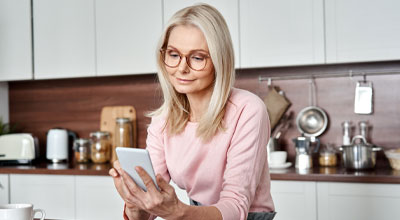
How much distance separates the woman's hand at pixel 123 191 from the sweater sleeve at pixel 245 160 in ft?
0.77

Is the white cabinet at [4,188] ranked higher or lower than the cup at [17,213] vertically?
lower

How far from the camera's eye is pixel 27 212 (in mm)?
1318

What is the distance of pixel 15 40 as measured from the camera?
11.5ft

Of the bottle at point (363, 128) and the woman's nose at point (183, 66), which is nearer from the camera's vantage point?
the woman's nose at point (183, 66)

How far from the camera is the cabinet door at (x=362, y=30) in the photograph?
9.07 ft

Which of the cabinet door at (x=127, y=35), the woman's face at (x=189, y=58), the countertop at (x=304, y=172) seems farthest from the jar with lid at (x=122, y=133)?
the woman's face at (x=189, y=58)

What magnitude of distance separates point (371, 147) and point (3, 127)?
252 centimetres

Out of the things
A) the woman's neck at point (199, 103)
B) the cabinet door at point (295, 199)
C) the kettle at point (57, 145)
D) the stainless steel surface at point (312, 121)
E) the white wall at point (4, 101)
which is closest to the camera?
the woman's neck at point (199, 103)

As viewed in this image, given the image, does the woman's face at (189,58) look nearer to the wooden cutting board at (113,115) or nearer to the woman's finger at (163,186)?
the woman's finger at (163,186)

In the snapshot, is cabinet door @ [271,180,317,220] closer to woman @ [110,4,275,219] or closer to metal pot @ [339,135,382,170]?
metal pot @ [339,135,382,170]

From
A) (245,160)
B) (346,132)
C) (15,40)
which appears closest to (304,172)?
(346,132)

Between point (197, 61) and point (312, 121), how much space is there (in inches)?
76.9

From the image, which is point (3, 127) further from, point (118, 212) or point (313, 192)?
point (313, 192)

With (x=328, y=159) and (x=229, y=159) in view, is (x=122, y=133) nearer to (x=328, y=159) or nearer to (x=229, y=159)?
(x=328, y=159)
